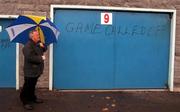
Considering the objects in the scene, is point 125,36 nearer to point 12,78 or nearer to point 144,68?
point 144,68

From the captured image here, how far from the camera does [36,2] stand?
11023 millimetres

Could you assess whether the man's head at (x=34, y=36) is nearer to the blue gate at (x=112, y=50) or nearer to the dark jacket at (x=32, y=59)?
the dark jacket at (x=32, y=59)

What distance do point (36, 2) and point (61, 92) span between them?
2.40m

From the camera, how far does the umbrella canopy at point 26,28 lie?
9.52m

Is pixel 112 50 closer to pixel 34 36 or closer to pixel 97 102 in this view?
pixel 97 102

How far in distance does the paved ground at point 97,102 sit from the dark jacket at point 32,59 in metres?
0.88

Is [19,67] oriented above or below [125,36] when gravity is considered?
below

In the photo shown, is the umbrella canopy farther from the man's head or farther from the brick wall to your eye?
the brick wall

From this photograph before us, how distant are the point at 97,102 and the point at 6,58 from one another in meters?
2.71

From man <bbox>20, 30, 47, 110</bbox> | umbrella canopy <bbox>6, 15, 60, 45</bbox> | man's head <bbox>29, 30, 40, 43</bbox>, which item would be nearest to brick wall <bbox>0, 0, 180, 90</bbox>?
umbrella canopy <bbox>6, 15, 60, 45</bbox>

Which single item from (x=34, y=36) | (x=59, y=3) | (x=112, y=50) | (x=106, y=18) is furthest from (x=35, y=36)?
(x=112, y=50)

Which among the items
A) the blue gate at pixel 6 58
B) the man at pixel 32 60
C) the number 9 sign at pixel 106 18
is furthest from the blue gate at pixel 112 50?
the man at pixel 32 60

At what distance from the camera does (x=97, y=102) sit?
33.6 ft

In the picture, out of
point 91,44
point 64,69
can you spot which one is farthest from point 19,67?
point 91,44
